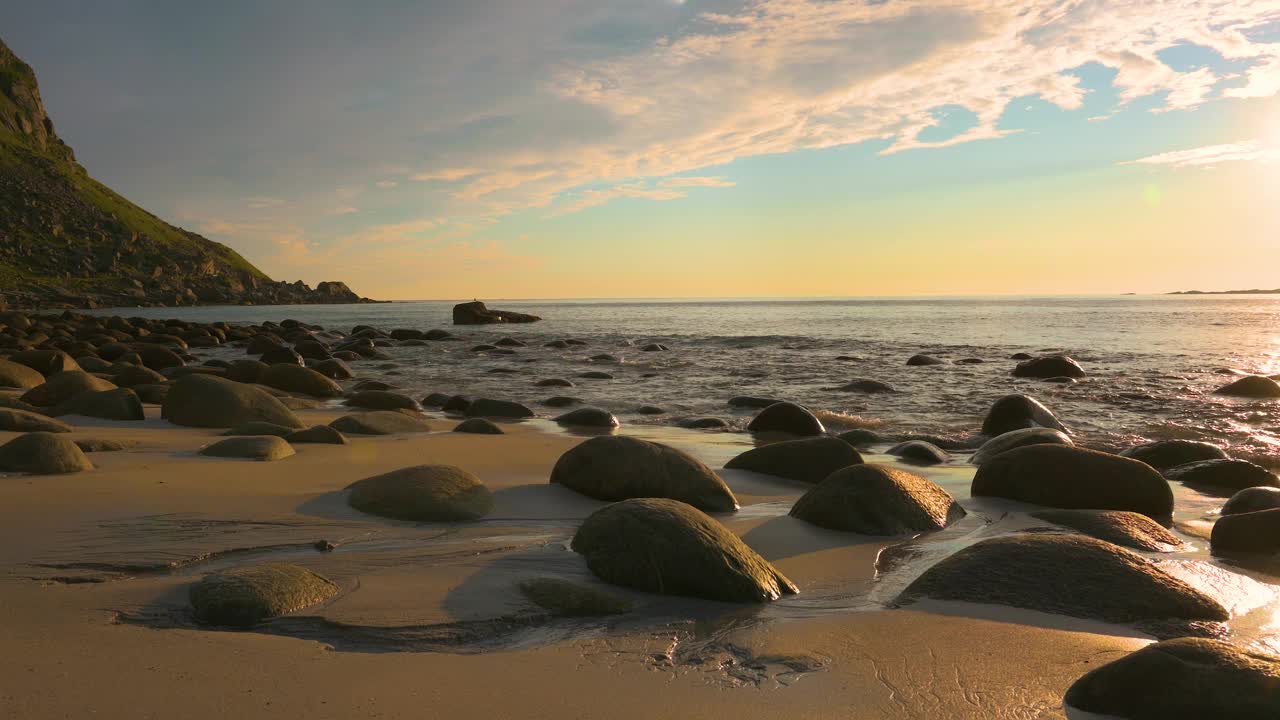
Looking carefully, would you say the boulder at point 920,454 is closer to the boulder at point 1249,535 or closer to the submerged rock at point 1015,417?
the submerged rock at point 1015,417

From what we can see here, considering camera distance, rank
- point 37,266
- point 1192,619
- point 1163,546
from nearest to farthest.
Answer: point 1192,619 < point 1163,546 < point 37,266

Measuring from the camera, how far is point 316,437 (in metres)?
6.48

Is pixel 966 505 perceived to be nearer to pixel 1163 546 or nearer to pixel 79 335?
pixel 1163 546

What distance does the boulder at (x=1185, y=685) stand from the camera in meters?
2.12

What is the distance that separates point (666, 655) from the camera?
8.40ft

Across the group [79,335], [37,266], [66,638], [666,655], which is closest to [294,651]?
[66,638]

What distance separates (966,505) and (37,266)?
104179 millimetres

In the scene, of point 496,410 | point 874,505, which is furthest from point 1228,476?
point 496,410

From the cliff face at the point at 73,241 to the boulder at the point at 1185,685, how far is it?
8083 cm

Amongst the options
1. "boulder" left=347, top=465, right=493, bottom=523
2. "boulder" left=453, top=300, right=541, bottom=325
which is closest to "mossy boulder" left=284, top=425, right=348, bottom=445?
"boulder" left=347, top=465, right=493, bottom=523

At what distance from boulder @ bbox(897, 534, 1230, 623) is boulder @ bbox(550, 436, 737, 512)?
5.85 ft

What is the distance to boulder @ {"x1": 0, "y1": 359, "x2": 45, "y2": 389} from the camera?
9898mm

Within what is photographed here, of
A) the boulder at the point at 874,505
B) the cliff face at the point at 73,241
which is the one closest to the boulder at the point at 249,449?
the boulder at the point at 874,505

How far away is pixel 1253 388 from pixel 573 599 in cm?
1323
